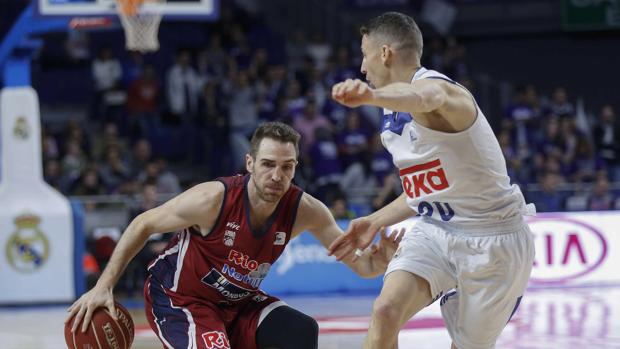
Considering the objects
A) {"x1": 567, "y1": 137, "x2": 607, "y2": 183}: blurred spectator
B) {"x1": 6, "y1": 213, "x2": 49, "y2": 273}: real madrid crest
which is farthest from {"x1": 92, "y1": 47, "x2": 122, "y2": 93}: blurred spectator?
{"x1": 567, "y1": 137, "x2": 607, "y2": 183}: blurred spectator

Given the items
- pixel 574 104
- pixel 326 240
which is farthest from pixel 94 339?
pixel 574 104

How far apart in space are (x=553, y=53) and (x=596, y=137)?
3172 millimetres

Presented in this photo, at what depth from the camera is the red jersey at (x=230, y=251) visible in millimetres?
5148

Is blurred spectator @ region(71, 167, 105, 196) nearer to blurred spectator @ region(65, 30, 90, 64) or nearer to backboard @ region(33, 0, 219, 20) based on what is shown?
backboard @ region(33, 0, 219, 20)

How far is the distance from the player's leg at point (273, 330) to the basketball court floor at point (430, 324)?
2.28m

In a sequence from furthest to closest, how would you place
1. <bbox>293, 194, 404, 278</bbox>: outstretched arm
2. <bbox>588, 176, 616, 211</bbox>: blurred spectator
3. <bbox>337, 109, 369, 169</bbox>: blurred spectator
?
<bbox>337, 109, 369, 169</bbox>: blurred spectator, <bbox>588, 176, 616, 211</bbox>: blurred spectator, <bbox>293, 194, 404, 278</bbox>: outstretched arm

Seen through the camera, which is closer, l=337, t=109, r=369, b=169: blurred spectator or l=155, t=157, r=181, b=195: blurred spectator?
l=155, t=157, r=181, b=195: blurred spectator

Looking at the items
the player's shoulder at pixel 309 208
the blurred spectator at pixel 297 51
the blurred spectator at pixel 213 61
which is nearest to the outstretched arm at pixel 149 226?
the player's shoulder at pixel 309 208

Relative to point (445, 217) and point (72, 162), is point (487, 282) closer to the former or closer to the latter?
point (445, 217)

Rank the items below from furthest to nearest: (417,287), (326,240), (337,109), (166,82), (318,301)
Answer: (166,82) → (337,109) → (318,301) → (326,240) → (417,287)

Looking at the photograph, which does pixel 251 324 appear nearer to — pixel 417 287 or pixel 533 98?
pixel 417 287

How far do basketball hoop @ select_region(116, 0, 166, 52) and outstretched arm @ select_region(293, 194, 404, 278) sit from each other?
5.94 metres

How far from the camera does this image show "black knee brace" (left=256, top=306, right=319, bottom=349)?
5.19 meters

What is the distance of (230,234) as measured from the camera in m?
5.14
